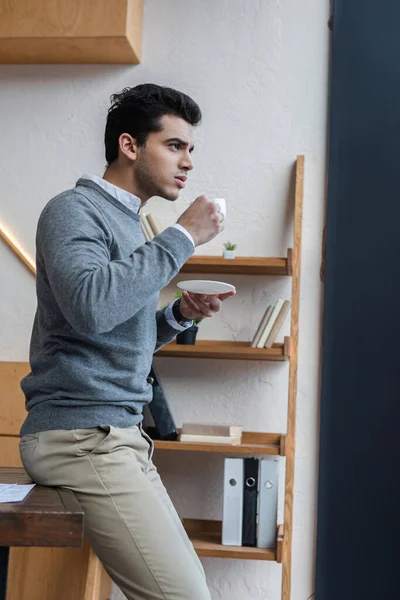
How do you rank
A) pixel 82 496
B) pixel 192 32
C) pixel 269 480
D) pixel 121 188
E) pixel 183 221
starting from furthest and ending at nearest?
1. pixel 192 32
2. pixel 269 480
3. pixel 121 188
4. pixel 183 221
5. pixel 82 496

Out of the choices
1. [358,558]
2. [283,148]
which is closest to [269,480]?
[358,558]

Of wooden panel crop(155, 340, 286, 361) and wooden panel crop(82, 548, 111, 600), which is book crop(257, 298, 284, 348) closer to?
wooden panel crop(155, 340, 286, 361)

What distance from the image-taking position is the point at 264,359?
287 centimetres

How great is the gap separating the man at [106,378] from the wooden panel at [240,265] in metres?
1.19

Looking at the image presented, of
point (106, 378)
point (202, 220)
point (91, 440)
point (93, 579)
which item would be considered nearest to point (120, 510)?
point (91, 440)

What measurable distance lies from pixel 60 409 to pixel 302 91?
1.96 metres

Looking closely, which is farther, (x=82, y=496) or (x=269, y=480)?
(x=269, y=480)

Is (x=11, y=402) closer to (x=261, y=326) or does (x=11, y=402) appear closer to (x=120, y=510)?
(x=261, y=326)

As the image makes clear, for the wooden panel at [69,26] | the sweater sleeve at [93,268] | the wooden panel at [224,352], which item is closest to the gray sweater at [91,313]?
the sweater sleeve at [93,268]

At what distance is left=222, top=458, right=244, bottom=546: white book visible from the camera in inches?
108

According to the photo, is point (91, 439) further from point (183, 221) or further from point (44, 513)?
point (183, 221)

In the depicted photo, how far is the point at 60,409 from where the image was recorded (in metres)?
1.55

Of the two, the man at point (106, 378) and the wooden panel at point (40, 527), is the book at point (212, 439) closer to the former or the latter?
the man at point (106, 378)

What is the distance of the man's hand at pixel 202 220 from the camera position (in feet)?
5.29
